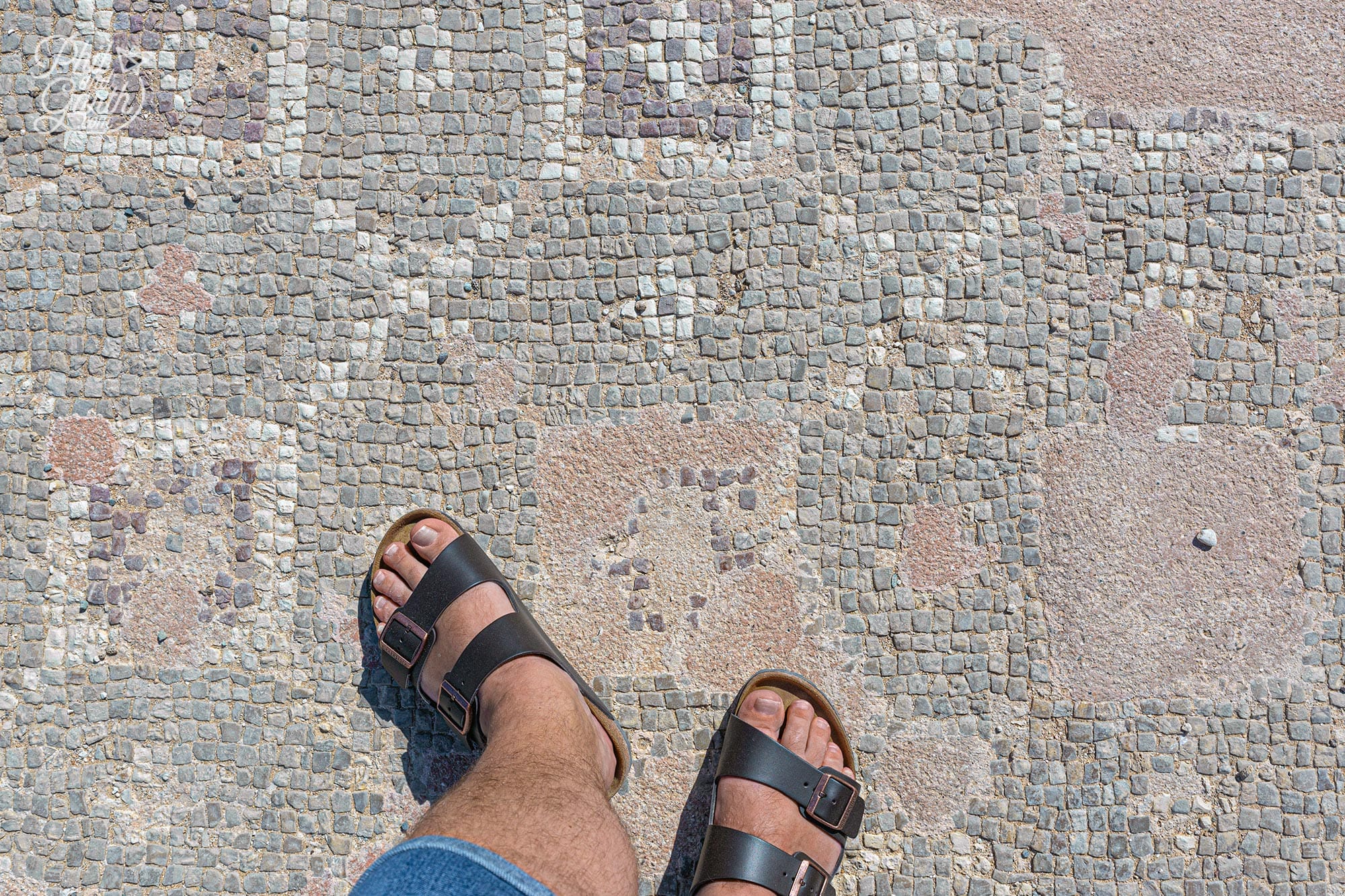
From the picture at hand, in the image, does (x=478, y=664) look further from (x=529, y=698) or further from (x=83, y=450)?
(x=83, y=450)

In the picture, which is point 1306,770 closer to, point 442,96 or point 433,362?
point 433,362

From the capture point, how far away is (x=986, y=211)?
3.47m

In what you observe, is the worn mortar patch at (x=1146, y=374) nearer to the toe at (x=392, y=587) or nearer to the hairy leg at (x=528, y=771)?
the hairy leg at (x=528, y=771)

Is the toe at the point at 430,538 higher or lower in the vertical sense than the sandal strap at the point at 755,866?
higher

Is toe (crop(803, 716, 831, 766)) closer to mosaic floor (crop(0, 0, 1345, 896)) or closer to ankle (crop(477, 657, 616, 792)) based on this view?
mosaic floor (crop(0, 0, 1345, 896))

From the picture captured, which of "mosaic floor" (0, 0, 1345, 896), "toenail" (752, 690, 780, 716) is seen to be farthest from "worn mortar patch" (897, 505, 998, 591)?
"toenail" (752, 690, 780, 716)

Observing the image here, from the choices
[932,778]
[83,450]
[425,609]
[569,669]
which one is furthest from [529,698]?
[83,450]

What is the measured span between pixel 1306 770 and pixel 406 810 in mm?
3318

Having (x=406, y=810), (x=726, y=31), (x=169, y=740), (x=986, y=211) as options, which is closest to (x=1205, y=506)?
(x=986, y=211)

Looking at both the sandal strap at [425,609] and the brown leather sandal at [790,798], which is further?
the sandal strap at [425,609]

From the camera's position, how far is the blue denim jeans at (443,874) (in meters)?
2.10

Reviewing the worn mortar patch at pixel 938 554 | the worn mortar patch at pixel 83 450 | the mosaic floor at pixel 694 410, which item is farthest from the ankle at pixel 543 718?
the worn mortar patch at pixel 83 450

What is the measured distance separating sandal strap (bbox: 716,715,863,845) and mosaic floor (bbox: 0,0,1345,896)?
0.21 meters

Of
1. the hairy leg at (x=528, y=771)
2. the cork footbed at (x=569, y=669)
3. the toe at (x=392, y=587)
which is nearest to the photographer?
the hairy leg at (x=528, y=771)
